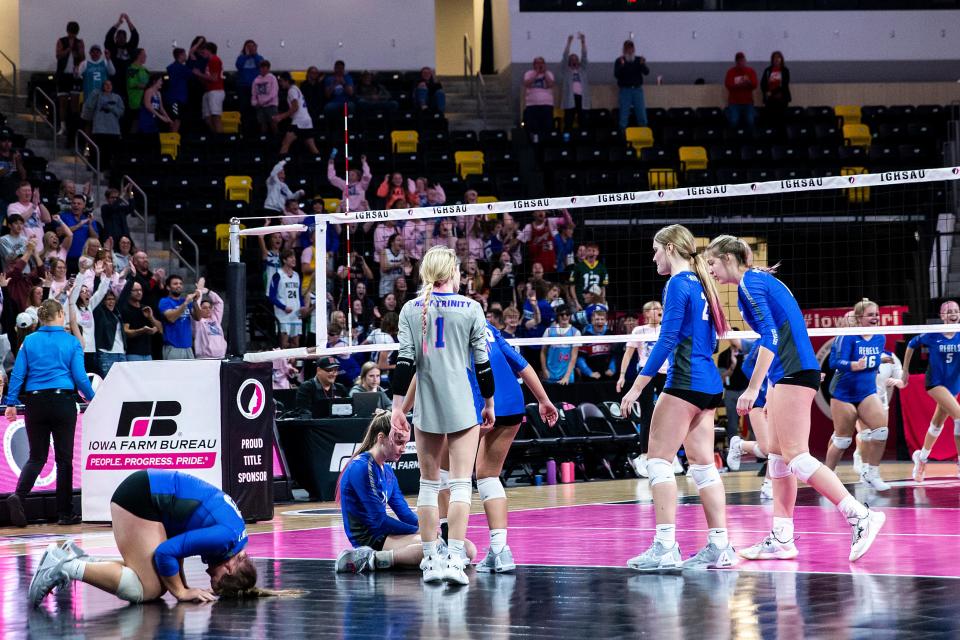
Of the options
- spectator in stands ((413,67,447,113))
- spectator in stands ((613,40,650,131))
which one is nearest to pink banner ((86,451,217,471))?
spectator in stands ((413,67,447,113))

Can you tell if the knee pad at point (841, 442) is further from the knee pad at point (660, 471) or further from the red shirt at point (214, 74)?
the red shirt at point (214, 74)

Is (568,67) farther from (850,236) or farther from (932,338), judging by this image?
(932,338)

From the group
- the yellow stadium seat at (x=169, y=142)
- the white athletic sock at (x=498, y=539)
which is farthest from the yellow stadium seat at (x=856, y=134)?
the white athletic sock at (x=498, y=539)

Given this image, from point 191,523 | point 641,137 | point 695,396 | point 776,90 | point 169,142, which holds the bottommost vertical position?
point 191,523

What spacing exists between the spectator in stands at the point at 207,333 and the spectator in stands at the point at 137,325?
0.79 m

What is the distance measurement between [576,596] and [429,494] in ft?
3.62

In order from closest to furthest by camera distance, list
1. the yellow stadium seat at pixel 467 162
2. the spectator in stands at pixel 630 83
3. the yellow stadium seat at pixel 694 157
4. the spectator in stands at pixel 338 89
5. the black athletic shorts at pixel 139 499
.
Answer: the black athletic shorts at pixel 139 499
the yellow stadium seat at pixel 467 162
the spectator in stands at pixel 338 89
the yellow stadium seat at pixel 694 157
the spectator in stands at pixel 630 83

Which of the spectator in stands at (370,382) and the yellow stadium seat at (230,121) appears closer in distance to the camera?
the spectator in stands at (370,382)

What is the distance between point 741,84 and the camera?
25484 mm

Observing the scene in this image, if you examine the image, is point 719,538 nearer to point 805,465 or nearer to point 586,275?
point 805,465

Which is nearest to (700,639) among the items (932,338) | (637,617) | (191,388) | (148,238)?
(637,617)

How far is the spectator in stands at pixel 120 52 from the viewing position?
2270 centimetres

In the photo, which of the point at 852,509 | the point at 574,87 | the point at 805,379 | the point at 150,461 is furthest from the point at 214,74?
the point at 852,509

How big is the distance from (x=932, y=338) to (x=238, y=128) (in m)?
13.4
